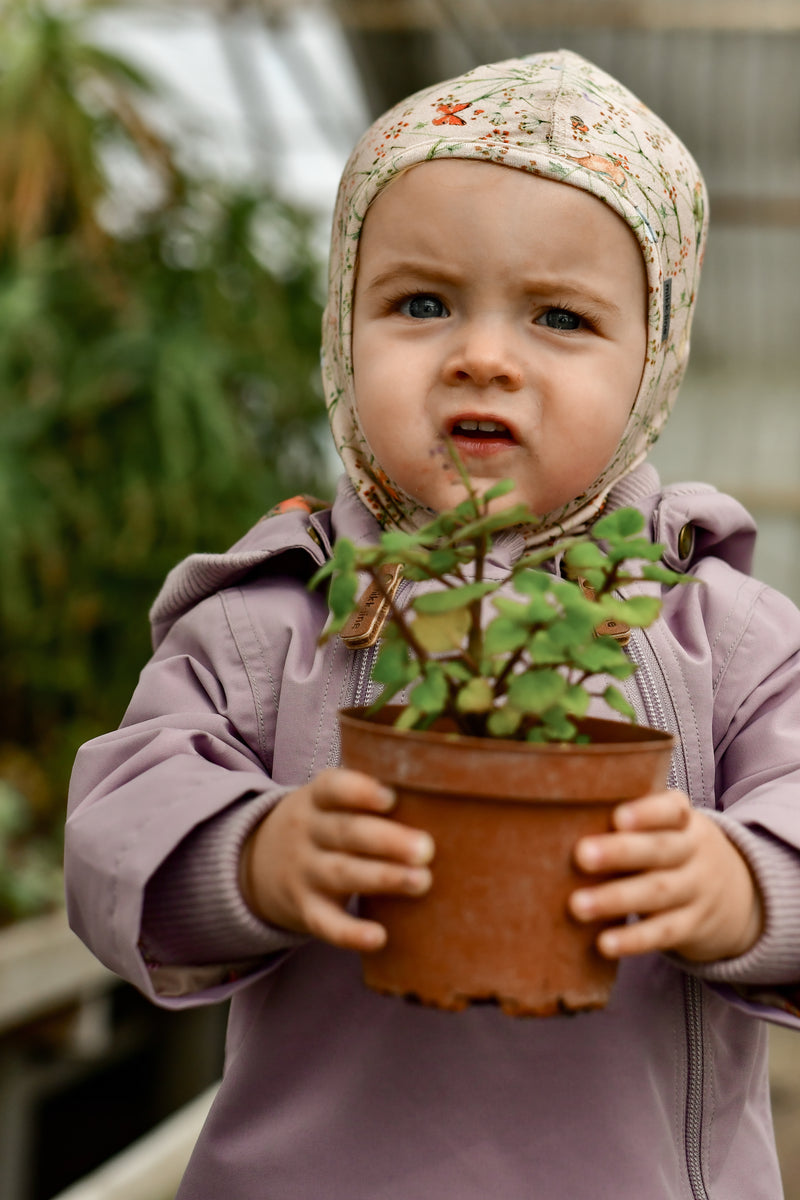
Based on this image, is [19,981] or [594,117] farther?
[19,981]

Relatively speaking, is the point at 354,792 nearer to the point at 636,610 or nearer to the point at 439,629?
the point at 439,629

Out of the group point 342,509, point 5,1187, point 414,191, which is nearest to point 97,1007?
point 5,1187

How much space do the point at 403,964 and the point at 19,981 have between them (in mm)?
2597

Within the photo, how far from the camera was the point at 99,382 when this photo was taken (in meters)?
3.76

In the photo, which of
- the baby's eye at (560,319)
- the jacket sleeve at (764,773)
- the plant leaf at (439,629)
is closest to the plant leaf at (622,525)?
the plant leaf at (439,629)

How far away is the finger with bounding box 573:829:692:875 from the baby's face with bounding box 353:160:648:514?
46cm

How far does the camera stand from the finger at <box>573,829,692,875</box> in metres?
0.86

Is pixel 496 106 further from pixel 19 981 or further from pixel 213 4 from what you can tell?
pixel 213 4

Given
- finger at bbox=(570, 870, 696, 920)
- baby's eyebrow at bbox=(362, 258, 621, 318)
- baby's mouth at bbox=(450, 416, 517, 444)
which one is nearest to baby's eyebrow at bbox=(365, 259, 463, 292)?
baby's eyebrow at bbox=(362, 258, 621, 318)

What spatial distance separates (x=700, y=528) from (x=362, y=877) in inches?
26.9

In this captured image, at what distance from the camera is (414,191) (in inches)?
49.6

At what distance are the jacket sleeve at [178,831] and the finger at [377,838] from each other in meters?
0.13

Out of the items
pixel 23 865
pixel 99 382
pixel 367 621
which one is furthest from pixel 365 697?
pixel 23 865

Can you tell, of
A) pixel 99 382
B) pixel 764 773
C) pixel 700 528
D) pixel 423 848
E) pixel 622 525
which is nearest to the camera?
pixel 423 848
